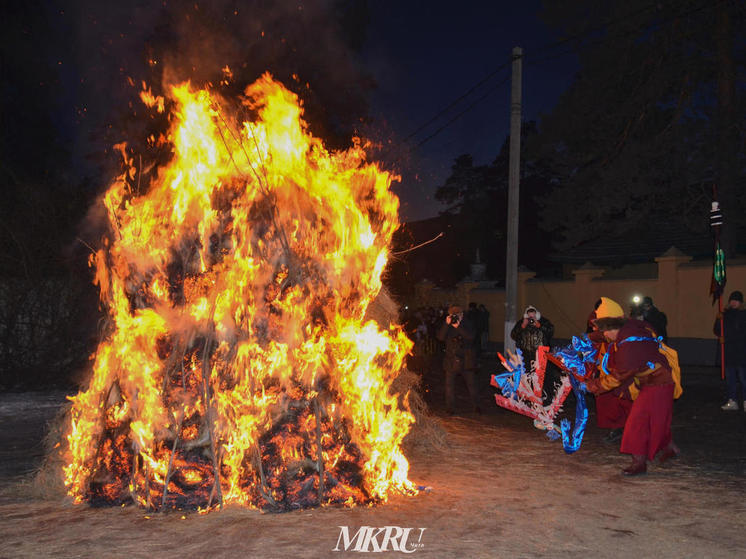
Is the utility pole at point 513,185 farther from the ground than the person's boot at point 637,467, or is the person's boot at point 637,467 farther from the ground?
the utility pole at point 513,185

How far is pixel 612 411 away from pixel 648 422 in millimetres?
1935

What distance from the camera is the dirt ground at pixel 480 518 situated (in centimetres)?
489

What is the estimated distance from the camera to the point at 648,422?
7160mm

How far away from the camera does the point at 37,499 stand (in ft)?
20.4

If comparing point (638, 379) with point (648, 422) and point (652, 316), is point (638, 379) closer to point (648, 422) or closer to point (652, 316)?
point (648, 422)

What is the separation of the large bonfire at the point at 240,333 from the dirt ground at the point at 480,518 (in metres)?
0.34

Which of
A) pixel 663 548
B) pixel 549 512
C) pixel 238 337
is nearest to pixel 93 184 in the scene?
pixel 238 337

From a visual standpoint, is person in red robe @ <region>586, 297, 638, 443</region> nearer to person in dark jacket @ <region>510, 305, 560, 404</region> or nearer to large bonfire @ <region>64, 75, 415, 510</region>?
person in dark jacket @ <region>510, 305, 560, 404</region>

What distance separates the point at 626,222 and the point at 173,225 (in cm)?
2057

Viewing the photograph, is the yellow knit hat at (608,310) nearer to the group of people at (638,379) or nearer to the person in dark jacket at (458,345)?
the group of people at (638,379)

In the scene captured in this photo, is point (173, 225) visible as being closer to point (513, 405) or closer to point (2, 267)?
point (513, 405)

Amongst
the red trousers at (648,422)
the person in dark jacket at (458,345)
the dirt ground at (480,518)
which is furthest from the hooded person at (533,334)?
the red trousers at (648,422)

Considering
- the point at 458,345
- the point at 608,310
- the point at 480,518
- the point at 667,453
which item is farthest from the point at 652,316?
the point at 480,518

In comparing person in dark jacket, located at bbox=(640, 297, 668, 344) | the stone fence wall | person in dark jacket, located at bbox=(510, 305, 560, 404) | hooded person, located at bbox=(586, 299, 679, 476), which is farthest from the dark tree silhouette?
hooded person, located at bbox=(586, 299, 679, 476)
